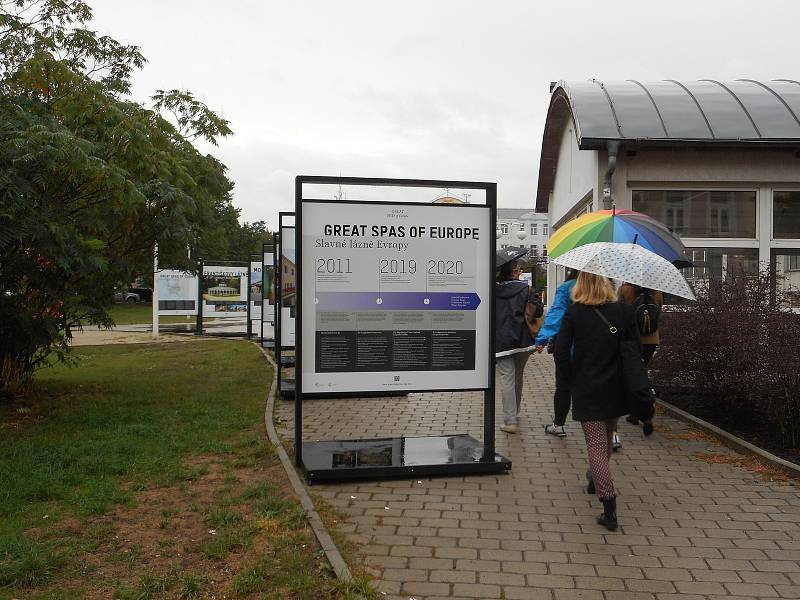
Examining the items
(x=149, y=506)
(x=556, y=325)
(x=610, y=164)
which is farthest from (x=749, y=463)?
(x=610, y=164)

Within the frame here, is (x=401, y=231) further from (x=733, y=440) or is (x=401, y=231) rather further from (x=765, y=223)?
(x=765, y=223)

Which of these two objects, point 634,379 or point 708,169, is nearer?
point 634,379

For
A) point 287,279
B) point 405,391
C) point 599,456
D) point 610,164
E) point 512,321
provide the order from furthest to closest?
point 287,279, point 610,164, point 512,321, point 405,391, point 599,456

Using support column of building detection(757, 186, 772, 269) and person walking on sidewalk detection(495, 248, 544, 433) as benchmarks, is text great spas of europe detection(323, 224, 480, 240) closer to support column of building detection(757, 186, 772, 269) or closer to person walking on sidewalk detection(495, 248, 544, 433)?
person walking on sidewalk detection(495, 248, 544, 433)

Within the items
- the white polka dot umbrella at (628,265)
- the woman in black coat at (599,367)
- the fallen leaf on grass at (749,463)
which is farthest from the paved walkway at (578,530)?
the white polka dot umbrella at (628,265)

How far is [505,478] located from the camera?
6121mm

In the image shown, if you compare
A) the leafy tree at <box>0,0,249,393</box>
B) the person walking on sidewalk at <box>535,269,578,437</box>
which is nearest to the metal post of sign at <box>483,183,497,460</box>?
the person walking on sidewalk at <box>535,269,578,437</box>

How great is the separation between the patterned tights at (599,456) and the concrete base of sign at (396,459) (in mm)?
1319

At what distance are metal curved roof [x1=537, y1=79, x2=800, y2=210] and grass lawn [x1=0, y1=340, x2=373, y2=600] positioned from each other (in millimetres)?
6444

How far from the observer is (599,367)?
16.3 feet

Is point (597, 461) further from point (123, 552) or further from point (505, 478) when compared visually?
point (123, 552)

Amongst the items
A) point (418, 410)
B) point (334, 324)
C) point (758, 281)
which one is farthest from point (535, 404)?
point (334, 324)

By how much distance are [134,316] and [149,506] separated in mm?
37456

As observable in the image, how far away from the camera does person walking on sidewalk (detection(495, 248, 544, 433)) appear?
7785 millimetres
